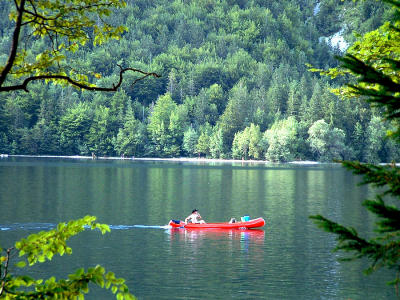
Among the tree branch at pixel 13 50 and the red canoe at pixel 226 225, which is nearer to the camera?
the tree branch at pixel 13 50

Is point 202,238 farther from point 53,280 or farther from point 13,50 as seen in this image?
point 13,50

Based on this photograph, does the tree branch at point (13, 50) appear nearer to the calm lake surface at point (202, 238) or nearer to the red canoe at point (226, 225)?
the calm lake surface at point (202, 238)

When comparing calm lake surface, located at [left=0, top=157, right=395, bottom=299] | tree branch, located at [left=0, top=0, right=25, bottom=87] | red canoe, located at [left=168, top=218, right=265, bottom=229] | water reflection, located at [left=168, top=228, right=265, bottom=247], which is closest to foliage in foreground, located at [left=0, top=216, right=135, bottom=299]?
tree branch, located at [left=0, top=0, right=25, bottom=87]

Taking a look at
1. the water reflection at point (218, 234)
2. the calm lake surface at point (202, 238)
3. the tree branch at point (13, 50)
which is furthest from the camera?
the water reflection at point (218, 234)

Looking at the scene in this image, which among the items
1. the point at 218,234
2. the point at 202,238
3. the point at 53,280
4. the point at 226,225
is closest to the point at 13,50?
the point at 53,280

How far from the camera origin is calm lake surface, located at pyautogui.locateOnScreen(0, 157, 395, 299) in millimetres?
28500

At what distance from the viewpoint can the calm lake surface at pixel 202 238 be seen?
28.5m

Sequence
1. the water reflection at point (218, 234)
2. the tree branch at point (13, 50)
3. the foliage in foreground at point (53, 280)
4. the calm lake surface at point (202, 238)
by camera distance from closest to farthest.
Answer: the foliage in foreground at point (53, 280), the tree branch at point (13, 50), the calm lake surface at point (202, 238), the water reflection at point (218, 234)

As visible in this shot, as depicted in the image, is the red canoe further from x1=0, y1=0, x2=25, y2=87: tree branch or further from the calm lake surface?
x1=0, y1=0, x2=25, y2=87: tree branch

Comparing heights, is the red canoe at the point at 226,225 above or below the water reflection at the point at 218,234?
above

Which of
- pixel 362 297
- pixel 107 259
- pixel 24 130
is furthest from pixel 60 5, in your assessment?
pixel 24 130

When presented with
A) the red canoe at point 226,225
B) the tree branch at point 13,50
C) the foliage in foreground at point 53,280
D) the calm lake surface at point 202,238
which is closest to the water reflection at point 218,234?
the calm lake surface at point 202,238

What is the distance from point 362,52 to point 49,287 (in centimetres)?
1018

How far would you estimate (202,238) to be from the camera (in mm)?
42344
